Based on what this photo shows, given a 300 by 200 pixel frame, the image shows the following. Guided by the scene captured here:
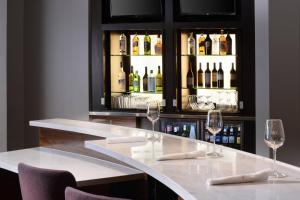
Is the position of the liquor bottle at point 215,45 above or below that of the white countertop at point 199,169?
above

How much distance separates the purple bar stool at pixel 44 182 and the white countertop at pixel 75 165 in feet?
1.25

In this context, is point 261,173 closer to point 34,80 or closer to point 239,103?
point 239,103

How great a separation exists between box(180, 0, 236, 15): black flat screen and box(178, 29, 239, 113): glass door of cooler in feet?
0.79

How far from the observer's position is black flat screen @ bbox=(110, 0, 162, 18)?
20.1 ft

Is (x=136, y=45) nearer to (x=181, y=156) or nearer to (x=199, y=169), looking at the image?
(x=181, y=156)

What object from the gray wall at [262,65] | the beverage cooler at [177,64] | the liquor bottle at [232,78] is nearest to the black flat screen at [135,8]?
the beverage cooler at [177,64]

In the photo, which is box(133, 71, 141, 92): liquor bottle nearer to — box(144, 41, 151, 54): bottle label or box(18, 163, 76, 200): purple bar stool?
box(144, 41, 151, 54): bottle label

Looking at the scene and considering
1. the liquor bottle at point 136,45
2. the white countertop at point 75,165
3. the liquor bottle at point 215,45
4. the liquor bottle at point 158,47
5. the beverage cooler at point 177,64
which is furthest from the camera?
the liquor bottle at point 136,45

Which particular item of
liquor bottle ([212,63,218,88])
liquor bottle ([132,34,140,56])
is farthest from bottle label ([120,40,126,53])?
liquor bottle ([212,63,218,88])

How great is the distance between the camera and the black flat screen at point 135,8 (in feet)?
20.1

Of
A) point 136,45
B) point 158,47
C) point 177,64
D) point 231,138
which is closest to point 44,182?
point 231,138

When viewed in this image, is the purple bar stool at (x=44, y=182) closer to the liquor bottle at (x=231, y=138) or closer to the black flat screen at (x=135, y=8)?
the liquor bottle at (x=231, y=138)

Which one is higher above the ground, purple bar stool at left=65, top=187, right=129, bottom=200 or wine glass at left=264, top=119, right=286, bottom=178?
wine glass at left=264, top=119, right=286, bottom=178

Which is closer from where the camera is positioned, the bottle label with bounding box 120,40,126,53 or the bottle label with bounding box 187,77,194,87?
the bottle label with bounding box 187,77,194,87
